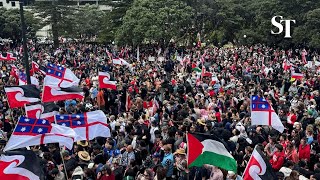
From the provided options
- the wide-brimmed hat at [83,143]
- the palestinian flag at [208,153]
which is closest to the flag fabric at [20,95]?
the wide-brimmed hat at [83,143]

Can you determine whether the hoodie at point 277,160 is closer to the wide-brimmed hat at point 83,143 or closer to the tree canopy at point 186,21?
the wide-brimmed hat at point 83,143

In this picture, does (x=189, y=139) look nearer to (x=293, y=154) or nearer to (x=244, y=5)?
(x=293, y=154)

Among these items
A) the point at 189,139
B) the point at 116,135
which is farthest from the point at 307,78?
the point at 189,139

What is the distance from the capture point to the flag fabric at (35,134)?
7.76 m

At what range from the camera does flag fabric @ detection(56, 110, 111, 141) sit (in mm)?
9523

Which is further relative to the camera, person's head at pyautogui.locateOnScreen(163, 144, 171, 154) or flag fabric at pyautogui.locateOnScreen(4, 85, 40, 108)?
flag fabric at pyautogui.locateOnScreen(4, 85, 40, 108)

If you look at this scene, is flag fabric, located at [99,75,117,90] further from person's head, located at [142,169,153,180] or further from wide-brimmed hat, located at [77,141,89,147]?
person's head, located at [142,169,153,180]

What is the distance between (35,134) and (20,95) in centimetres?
438

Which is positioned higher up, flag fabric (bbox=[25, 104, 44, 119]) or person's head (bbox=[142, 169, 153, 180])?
flag fabric (bbox=[25, 104, 44, 119])

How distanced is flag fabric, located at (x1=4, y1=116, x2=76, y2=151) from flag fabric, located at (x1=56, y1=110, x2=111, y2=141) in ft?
4.15

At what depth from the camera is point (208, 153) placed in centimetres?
733

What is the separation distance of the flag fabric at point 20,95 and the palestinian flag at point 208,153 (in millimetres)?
6033

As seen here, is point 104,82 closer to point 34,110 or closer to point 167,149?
point 34,110

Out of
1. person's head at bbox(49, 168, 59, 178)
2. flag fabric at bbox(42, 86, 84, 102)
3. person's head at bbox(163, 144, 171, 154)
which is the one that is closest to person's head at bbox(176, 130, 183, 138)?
person's head at bbox(163, 144, 171, 154)
